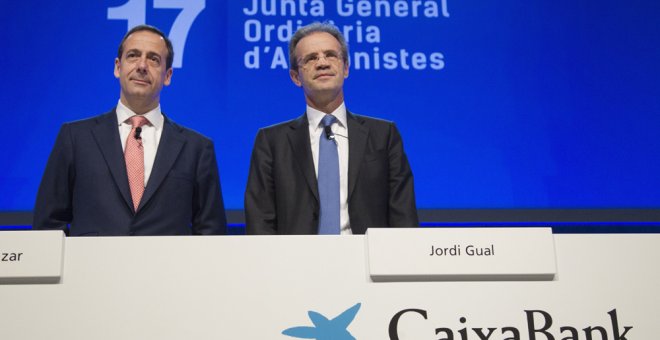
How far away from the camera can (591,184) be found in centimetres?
310

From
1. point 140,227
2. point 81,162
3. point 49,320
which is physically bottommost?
point 49,320

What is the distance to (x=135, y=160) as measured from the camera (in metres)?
2.08

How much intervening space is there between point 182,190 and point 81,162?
295mm

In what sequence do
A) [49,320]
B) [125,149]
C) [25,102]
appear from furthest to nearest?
[25,102], [125,149], [49,320]

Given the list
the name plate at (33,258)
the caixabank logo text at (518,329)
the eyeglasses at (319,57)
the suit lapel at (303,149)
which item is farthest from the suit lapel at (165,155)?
the caixabank logo text at (518,329)

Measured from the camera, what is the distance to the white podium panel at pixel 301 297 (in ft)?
3.45

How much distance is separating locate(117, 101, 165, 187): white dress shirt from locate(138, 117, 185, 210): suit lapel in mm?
27

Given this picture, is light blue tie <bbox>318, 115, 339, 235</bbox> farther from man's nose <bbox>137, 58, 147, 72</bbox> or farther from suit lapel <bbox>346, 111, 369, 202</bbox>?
man's nose <bbox>137, 58, 147, 72</bbox>

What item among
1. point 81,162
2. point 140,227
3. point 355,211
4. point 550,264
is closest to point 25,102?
point 81,162

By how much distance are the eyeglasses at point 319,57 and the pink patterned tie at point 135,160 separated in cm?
51

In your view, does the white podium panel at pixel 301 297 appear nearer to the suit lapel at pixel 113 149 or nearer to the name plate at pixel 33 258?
the name plate at pixel 33 258

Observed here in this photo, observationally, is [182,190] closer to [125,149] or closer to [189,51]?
[125,149]

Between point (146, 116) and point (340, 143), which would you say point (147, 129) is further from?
point (340, 143)

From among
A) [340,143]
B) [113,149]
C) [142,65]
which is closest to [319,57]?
[340,143]
